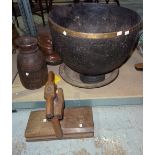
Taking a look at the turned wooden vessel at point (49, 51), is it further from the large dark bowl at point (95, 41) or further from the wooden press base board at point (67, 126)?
the wooden press base board at point (67, 126)

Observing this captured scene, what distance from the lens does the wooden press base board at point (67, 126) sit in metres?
1.11

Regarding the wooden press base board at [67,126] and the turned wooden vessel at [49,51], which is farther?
the turned wooden vessel at [49,51]

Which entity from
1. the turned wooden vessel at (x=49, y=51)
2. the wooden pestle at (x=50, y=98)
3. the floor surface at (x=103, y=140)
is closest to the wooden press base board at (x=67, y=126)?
the floor surface at (x=103, y=140)

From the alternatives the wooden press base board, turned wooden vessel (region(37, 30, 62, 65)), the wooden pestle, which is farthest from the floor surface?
turned wooden vessel (region(37, 30, 62, 65))

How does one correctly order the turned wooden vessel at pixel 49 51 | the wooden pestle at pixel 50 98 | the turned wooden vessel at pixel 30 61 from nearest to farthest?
the wooden pestle at pixel 50 98
the turned wooden vessel at pixel 30 61
the turned wooden vessel at pixel 49 51

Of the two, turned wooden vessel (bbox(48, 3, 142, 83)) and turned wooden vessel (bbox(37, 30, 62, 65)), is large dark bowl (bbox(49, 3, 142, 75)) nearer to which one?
turned wooden vessel (bbox(48, 3, 142, 83))

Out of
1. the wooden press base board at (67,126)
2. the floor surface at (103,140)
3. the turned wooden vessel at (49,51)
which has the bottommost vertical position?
the floor surface at (103,140)

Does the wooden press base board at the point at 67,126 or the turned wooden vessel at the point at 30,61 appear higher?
the turned wooden vessel at the point at 30,61

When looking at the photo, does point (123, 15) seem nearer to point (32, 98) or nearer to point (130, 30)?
point (130, 30)

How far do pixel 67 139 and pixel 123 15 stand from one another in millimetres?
854

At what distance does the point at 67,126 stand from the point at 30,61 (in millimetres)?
433

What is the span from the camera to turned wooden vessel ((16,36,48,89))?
46.9 inches

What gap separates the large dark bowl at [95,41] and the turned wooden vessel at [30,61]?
13cm

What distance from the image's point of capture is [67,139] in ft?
3.70
